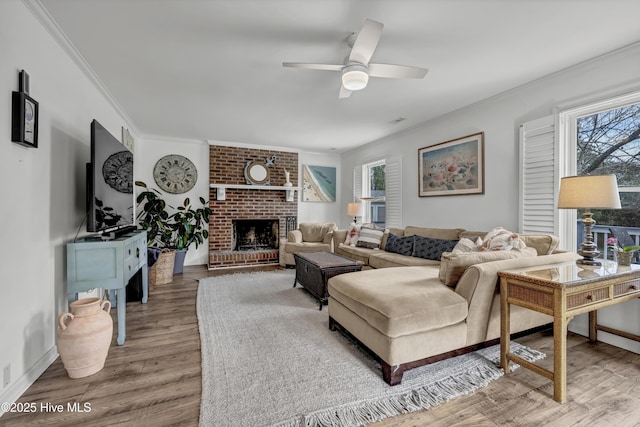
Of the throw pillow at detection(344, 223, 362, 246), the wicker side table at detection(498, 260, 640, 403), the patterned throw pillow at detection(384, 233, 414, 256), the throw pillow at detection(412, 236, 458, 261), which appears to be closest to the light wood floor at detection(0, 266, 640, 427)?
the wicker side table at detection(498, 260, 640, 403)

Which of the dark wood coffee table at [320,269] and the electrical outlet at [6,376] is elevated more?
the dark wood coffee table at [320,269]

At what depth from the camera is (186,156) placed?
529 cm

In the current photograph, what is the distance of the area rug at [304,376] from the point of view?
4.93 ft

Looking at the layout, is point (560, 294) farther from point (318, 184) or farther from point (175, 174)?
point (175, 174)

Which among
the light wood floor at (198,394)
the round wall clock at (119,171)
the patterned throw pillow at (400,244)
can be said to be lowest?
the light wood floor at (198,394)

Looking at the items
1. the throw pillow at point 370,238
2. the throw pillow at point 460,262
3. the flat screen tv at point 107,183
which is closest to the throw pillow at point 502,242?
the throw pillow at point 460,262

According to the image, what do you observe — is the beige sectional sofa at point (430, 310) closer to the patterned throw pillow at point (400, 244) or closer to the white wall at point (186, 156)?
the patterned throw pillow at point (400, 244)

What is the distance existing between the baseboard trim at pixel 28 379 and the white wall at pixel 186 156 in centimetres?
335

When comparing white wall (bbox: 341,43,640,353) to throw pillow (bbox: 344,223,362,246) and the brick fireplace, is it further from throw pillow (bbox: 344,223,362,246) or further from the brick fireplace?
the brick fireplace

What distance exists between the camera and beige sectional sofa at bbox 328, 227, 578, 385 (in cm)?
174

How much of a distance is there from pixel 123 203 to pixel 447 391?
3128 mm

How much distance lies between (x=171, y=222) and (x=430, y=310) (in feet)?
15.7

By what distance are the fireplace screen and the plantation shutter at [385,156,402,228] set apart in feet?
7.83

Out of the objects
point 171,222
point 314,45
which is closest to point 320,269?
point 314,45
